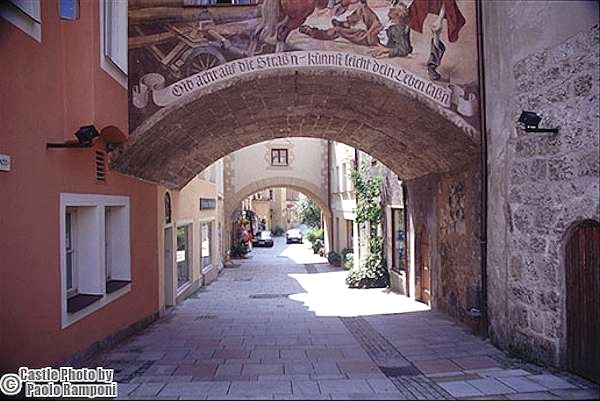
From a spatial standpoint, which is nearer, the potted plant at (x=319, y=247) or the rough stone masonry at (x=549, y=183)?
the rough stone masonry at (x=549, y=183)

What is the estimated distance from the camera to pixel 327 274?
21922 mm

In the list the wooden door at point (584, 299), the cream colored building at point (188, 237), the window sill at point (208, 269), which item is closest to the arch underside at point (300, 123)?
the cream colored building at point (188, 237)

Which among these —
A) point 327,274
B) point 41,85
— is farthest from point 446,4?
point 327,274

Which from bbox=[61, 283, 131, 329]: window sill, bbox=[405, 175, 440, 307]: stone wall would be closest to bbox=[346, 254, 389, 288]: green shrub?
bbox=[405, 175, 440, 307]: stone wall

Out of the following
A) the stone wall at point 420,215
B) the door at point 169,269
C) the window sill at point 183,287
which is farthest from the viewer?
the window sill at point 183,287

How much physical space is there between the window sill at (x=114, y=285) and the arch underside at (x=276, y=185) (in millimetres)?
17268

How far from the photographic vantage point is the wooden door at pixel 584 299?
566 cm

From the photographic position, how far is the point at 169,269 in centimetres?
1306

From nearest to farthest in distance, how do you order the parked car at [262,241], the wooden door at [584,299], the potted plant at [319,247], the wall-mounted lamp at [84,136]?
1. the wooden door at [584,299]
2. the wall-mounted lamp at [84,136]
3. the potted plant at [319,247]
4. the parked car at [262,241]

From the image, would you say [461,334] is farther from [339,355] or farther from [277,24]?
[277,24]

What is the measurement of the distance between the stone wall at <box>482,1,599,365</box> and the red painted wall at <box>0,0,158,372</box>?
5.10m

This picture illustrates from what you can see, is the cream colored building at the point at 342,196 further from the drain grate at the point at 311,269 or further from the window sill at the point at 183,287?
the window sill at the point at 183,287

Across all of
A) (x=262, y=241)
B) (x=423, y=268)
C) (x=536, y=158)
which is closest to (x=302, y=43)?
(x=536, y=158)

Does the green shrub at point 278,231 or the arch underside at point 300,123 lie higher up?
the arch underside at point 300,123
